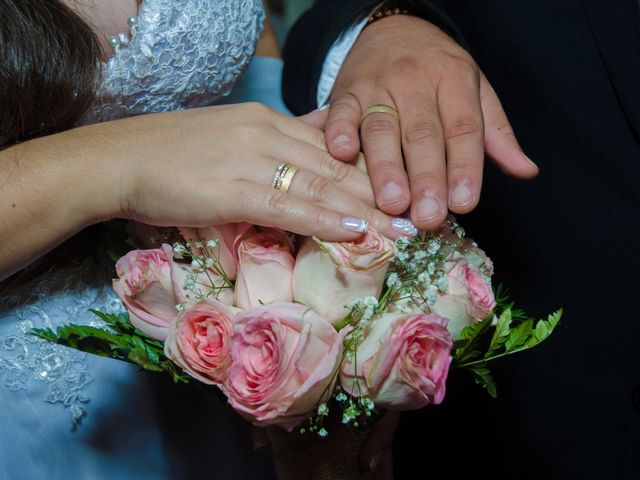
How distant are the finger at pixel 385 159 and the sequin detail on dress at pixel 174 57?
0.27 metres

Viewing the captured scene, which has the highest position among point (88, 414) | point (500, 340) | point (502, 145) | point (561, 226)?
point (502, 145)

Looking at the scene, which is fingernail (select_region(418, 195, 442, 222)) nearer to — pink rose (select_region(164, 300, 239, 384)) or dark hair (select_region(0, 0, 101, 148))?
pink rose (select_region(164, 300, 239, 384))

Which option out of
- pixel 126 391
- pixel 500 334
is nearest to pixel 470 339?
pixel 500 334

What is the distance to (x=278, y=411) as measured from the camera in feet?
1.76

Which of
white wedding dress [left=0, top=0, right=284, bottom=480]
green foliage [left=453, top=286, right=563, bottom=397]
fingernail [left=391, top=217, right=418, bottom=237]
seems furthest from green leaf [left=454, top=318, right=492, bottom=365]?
white wedding dress [left=0, top=0, right=284, bottom=480]

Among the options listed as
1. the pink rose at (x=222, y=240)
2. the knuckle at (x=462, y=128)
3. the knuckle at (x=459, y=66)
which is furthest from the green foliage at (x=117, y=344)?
the knuckle at (x=459, y=66)

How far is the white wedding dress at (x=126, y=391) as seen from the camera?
780mm

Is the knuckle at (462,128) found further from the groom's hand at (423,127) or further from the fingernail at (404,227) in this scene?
the fingernail at (404,227)

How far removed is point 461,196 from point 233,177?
25 centimetres

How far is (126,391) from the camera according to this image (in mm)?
812

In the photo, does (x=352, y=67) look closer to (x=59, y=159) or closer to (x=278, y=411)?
(x=59, y=159)

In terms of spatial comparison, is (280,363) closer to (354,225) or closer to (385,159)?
(354,225)

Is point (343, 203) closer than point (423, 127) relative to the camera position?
Yes

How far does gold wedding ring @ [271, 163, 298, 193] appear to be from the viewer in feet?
2.21
